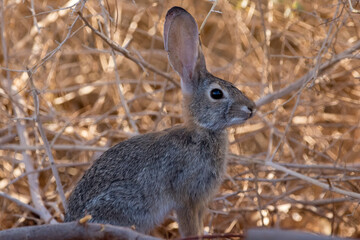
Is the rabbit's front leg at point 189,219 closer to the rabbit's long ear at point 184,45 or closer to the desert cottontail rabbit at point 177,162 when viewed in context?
the desert cottontail rabbit at point 177,162

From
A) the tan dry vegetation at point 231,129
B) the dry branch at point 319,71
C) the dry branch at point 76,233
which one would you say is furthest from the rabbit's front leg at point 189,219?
the dry branch at point 319,71

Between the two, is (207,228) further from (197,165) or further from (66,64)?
(66,64)

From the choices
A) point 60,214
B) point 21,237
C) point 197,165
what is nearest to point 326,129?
point 197,165

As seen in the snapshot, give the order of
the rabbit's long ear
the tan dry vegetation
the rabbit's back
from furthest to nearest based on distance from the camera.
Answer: the tan dry vegetation < the rabbit's long ear < the rabbit's back

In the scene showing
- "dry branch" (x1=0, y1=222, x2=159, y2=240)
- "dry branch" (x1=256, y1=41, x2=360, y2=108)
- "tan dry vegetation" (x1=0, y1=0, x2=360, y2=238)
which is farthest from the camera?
"tan dry vegetation" (x1=0, y1=0, x2=360, y2=238)

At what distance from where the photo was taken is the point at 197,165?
3.21 meters

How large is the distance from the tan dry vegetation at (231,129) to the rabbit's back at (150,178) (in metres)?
0.44

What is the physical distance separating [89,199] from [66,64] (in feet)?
8.55

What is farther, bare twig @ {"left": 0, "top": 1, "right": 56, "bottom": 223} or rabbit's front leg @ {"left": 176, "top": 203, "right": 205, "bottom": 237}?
bare twig @ {"left": 0, "top": 1, "right": 56, "bottom": 223}

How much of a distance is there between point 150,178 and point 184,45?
810 mm

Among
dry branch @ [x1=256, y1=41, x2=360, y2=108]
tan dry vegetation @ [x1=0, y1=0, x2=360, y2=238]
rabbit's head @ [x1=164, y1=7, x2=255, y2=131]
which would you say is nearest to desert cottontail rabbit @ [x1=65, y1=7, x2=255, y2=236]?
rabbit's head @ [x1=164, y1=7, x2=255, y2=131]

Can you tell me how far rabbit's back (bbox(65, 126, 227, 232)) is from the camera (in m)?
3.03

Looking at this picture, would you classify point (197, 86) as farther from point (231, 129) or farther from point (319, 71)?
point (231, 129)

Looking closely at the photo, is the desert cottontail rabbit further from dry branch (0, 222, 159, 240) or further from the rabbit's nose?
dry branch (0, 222, 159, 240)
